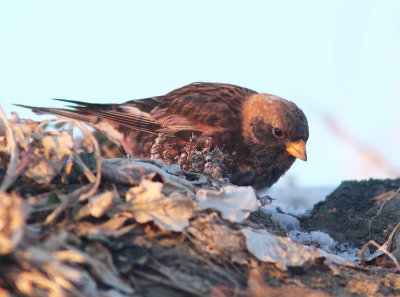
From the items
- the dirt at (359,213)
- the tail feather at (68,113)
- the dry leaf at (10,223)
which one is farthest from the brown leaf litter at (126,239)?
the tail feather at (68,113)

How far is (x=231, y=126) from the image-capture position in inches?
187

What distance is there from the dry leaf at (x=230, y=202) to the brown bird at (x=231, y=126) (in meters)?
2.16

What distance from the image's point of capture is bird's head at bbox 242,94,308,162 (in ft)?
15.5

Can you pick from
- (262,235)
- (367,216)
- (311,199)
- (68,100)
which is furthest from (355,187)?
(262,235)

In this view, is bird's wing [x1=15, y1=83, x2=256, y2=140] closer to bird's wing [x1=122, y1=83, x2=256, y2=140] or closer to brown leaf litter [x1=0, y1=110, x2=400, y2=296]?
bird's wing [x1=122, y1=83, x2=256, y2=140]

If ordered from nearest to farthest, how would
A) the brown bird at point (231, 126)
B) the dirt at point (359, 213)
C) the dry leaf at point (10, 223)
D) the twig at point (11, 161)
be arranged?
1. the dry leaf at point (10, 223)
2. the twig at point (11, 161)
3. the dirt at point (359, 213)
4. the brown bird at point (231, 126)

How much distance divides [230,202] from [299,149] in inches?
99.2

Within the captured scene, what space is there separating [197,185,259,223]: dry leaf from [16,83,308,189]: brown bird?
7.09 ft

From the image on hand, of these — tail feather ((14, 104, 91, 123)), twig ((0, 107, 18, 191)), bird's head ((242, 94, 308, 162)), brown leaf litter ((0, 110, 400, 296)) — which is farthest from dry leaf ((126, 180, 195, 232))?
tail feather ((14, 104, 91, 123))

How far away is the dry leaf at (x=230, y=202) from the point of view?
222 centimetres

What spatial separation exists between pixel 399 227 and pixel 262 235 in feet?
3.26

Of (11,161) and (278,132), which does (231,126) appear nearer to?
(278,132)

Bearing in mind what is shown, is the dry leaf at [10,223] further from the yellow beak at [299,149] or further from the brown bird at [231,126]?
the yellow beak at [299,149]

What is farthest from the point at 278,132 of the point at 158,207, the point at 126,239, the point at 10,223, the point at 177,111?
the point at 10,223
